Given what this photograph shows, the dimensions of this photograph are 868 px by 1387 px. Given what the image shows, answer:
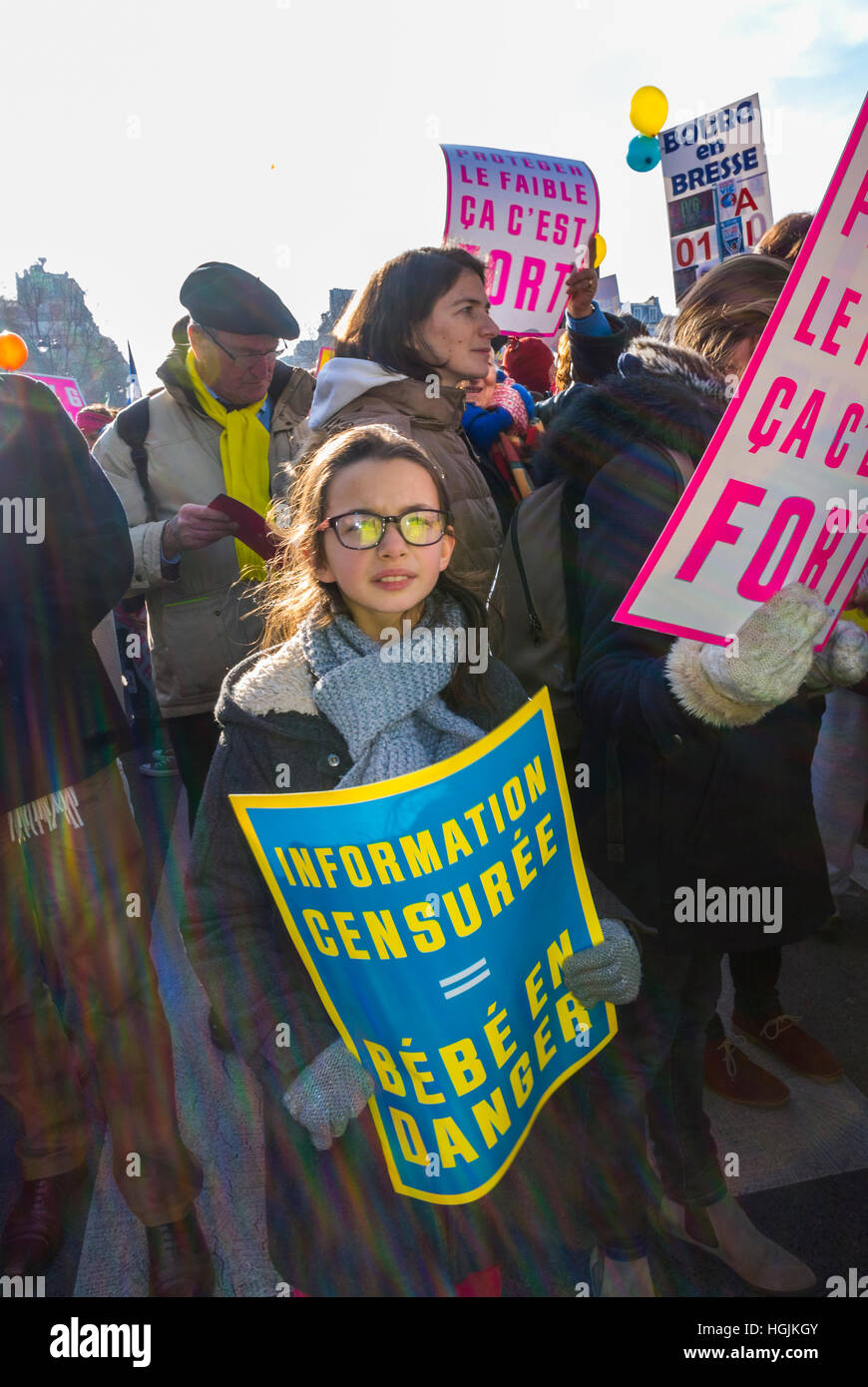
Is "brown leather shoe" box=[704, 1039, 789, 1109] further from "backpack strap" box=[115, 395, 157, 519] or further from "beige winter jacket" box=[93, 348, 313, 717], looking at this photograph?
"backpack strap" box=[115, 395, 157, 519]

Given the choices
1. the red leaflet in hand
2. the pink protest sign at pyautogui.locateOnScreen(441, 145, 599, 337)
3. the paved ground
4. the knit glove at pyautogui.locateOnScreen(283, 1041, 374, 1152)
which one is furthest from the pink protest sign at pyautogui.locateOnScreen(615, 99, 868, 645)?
the pink protest sign at pyautogui.locateOnScreen(441, 145, 599, 337)

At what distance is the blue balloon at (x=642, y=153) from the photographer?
664cm

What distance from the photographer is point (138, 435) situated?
288 centimetres

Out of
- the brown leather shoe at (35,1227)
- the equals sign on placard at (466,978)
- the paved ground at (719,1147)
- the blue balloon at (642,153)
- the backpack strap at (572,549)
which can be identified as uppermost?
the blue balloon at (642,153)

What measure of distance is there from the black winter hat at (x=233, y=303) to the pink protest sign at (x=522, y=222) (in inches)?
95.0

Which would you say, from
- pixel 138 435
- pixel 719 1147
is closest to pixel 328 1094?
pixel 719 1147

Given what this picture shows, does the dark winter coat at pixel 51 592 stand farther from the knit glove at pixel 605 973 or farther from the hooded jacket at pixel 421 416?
the knit glove at pixel 605 973

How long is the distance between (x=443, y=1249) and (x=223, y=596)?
6.16ft

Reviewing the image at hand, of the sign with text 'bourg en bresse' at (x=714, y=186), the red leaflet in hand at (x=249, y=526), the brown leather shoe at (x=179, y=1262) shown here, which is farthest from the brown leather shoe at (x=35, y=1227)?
the sign with text 'bourg en bresse' at (x=714, y=186)
